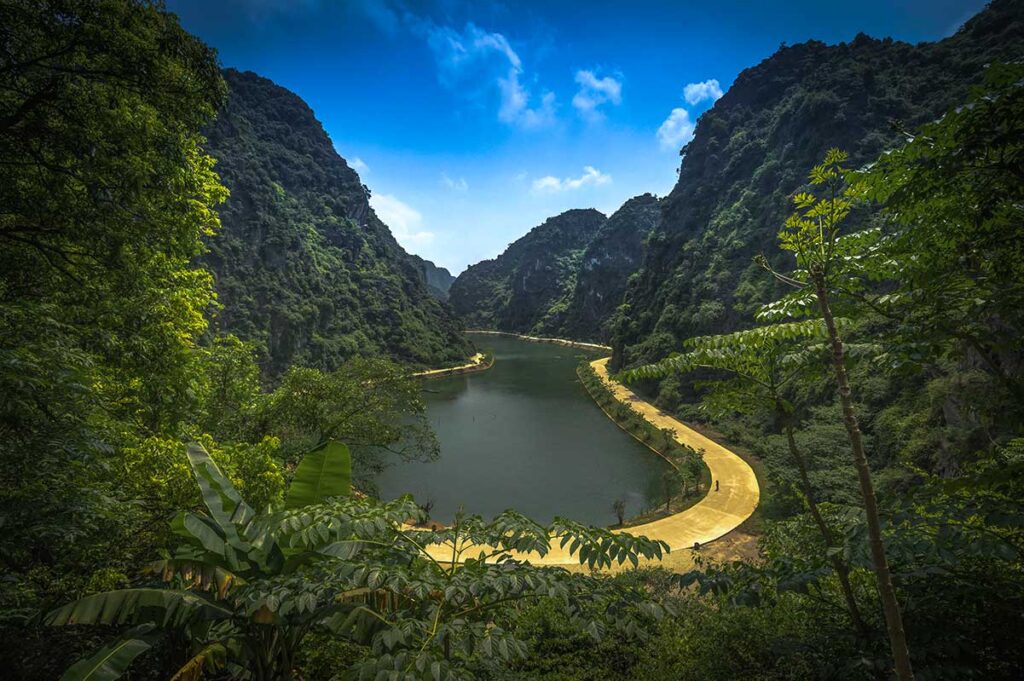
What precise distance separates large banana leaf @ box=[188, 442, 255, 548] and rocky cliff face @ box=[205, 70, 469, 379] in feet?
126

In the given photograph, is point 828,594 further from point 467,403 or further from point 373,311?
point 373,311

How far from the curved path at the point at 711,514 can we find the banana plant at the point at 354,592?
8.98m

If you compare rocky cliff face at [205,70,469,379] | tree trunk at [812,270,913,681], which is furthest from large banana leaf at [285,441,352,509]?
rocky cliff face at [205,70,469,379]

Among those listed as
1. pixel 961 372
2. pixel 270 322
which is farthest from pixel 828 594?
pixel 270 322

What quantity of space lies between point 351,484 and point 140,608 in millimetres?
2443

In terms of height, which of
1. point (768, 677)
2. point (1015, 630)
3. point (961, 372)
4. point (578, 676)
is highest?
point (961, 372)

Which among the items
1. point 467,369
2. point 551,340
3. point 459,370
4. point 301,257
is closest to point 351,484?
point 459,370

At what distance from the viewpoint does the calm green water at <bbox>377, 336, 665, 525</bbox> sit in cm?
2284

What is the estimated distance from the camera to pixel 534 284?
16238 cm

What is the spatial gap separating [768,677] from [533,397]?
4726cm

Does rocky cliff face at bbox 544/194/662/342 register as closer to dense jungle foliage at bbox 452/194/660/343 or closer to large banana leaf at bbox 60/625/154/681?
dense jungle foliage at bbox 452/194/660/343

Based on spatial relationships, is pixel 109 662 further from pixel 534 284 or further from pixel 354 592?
pixel 534 284

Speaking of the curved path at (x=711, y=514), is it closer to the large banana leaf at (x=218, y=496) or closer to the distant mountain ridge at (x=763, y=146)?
the large banana leaf at (x=218, y=496)

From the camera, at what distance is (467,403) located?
1987 inches
